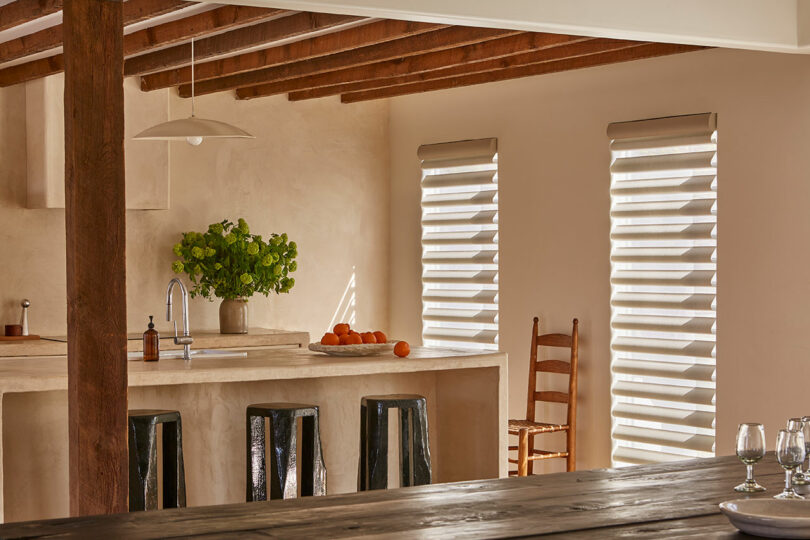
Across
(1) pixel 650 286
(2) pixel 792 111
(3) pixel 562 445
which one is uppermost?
(2) pixel 792 111

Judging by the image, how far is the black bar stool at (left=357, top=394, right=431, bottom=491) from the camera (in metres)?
5.21

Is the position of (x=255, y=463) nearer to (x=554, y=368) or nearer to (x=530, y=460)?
(x=530, y=460)

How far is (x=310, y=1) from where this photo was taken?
4.05 meters

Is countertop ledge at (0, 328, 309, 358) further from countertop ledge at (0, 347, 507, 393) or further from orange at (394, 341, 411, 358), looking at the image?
orange at (394, 341, 411, 358)

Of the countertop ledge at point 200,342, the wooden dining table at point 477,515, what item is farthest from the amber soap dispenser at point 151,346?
the wooden dining table at point 477,515

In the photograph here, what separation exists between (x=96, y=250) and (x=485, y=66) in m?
3.31

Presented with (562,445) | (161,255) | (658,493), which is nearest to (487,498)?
→ (658,493)

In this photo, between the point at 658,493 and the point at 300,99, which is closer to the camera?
the point at 658,493

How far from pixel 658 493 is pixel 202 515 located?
123cm

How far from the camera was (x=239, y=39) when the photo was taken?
585 centimetres

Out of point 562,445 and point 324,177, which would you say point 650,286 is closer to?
point 562,445

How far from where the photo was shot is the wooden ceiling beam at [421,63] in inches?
227

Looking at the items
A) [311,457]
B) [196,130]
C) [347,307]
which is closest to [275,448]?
[311,457]

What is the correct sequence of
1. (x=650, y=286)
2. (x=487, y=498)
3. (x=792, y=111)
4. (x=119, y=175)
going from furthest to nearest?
(x=650, y=286) < (x=792, y=111) < (x=119, y=175) < (x=487, y=498)
